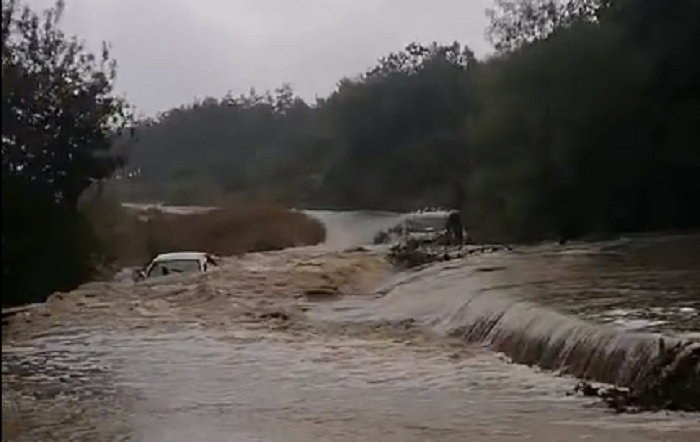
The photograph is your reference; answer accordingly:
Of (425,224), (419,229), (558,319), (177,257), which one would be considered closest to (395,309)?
(558,319)

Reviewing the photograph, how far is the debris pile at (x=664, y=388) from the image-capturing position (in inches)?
434

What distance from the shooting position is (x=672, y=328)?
13.5 m

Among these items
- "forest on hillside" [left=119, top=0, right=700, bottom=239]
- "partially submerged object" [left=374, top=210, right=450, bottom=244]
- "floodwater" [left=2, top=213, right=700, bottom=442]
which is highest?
"forest on hillside" [left=119, top=0, right=700, bottom=239]

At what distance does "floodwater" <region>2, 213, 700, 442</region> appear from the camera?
10500mm

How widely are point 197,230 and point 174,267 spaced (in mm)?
9424

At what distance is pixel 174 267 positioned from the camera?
26656 mm

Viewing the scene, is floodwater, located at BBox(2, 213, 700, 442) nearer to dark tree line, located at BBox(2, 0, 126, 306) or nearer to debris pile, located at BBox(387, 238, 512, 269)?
dark tree line, located at BBox(2, 0, 126, 306)

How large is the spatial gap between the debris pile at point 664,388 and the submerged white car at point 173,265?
1565 cm

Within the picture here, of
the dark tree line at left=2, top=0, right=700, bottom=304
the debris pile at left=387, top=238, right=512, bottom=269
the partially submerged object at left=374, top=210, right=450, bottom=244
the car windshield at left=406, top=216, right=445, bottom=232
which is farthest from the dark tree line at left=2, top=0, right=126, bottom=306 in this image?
the car windshield at left=406, top=216, right=445, bottom=232

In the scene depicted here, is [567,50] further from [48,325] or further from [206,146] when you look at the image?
[206,146]

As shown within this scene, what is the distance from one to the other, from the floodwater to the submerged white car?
0.90 meters

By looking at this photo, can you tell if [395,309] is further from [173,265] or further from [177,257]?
[177,257]

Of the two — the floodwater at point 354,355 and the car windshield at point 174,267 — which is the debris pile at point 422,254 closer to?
the floodwater at point 354,355

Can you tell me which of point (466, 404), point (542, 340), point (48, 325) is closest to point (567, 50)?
point (48, 325)
